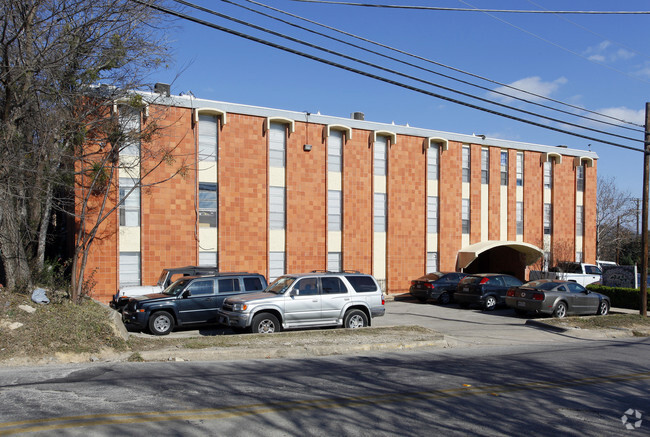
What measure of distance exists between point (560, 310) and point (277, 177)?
1272cm

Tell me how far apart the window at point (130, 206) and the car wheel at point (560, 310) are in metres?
15.9

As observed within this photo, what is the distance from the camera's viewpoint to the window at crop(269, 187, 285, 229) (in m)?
23.8

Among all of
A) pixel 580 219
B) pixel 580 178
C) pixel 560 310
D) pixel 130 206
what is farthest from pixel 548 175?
pixel 130 206

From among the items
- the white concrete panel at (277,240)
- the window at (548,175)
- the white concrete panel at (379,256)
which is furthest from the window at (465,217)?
the white concrete panel at (277,240)

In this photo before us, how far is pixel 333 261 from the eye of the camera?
25469mm

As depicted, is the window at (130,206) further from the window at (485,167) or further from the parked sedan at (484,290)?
the window at (485,167)

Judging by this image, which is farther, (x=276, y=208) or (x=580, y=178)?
(x=580, y=178)

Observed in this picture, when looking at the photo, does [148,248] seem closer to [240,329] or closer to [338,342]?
[240,329]

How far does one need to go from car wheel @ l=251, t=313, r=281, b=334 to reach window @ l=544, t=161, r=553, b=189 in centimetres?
2389

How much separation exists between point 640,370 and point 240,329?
9.39 metres

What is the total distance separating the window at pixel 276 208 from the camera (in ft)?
78.1

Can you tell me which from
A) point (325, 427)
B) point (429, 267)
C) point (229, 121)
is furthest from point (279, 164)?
point (325, 427)

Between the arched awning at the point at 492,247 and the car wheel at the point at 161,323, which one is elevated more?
the arched awning at the point at 492,247

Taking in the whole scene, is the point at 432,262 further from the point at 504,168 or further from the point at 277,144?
the point at 277,144
